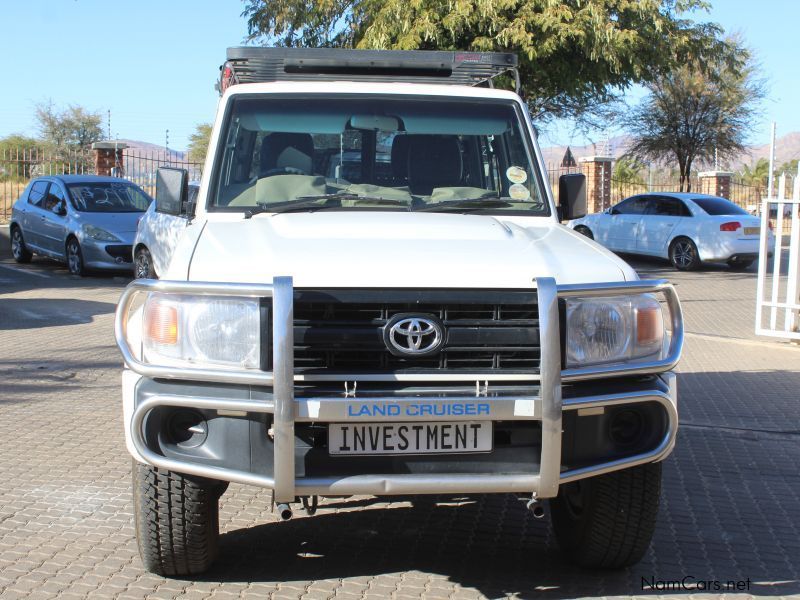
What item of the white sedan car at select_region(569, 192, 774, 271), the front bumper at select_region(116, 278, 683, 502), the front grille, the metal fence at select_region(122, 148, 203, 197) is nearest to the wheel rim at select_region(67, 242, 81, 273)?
the metal fence at select_region(122, 148, 203, 197)

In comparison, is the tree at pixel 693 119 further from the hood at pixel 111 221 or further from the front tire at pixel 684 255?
the hood at pixel 111 221

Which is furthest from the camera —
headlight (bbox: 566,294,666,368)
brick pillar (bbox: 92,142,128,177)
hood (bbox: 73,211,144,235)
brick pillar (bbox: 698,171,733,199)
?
brick pillar (bbox: 698,171,733,199)

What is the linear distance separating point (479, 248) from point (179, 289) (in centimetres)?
123

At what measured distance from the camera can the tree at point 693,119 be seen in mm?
36844

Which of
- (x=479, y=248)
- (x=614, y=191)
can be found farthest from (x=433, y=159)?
(x=614, y=191)

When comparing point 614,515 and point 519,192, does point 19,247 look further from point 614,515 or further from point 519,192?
point 614,515

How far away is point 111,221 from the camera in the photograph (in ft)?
58.1

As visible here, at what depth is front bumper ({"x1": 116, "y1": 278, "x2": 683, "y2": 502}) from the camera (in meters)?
3.73

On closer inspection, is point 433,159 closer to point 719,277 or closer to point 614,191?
point 719,277

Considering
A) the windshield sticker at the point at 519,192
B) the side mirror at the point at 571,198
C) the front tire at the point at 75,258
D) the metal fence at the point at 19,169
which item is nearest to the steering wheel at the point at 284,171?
the windshield sticker at the point at 519,192

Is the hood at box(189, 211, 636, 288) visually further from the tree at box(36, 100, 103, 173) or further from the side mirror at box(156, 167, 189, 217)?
the tree at box(36, 100, 103, 173)

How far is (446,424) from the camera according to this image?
3881 mm

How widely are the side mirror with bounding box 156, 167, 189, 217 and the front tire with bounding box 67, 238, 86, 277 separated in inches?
501

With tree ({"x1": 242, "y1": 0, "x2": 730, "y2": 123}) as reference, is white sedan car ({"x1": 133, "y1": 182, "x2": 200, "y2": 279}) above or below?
below
